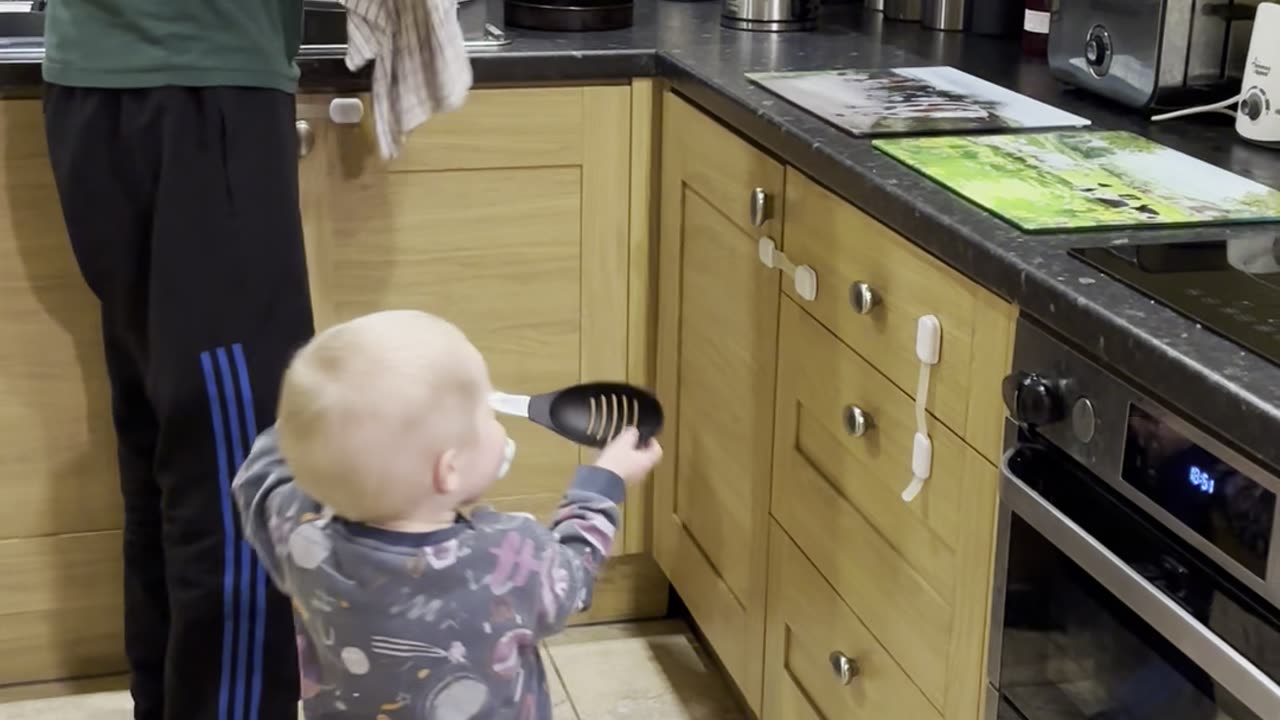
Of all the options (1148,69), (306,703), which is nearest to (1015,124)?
(1148,69)

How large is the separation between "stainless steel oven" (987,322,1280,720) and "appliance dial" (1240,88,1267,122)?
0.55 meters

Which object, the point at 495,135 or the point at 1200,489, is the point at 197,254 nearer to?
the point at 495,135

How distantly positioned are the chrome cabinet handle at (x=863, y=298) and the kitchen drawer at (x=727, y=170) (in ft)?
0.81

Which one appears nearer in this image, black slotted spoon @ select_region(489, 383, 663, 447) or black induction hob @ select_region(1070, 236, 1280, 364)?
black induction hob @ select_region(1070, 236, 1280, 364)

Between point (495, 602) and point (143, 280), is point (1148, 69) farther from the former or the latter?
point (143, 280)

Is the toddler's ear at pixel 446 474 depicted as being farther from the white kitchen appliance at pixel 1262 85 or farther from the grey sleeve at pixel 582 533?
the white kitchen appliance at pixel 1262 85

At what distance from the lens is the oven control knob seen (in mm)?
1214

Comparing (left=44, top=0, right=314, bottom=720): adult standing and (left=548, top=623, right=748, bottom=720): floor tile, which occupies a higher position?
(left=44, top=0, right=314, bottom=720): adult standing

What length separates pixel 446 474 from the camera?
1.14m

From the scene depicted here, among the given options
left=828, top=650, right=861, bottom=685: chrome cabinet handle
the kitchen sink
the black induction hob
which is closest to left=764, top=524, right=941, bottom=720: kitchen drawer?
left=828, top=650, right=861, bottom=685: chrome cabinet handle

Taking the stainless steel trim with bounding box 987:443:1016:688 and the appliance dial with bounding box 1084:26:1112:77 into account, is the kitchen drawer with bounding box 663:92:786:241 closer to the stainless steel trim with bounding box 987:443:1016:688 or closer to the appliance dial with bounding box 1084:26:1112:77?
the appliance dial with bounding box 1084:26:1112:77

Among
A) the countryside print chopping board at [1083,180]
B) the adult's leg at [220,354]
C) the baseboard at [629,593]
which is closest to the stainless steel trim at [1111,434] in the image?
the countryside print chopping board at [1083,180]

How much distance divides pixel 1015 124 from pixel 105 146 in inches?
36.9

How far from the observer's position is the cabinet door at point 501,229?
2.11m
